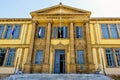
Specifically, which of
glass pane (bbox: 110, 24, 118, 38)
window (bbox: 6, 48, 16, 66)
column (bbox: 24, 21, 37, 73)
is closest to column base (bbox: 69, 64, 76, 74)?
column (bbox: 24, 21, 37, 73)

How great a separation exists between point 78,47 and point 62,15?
441 cm

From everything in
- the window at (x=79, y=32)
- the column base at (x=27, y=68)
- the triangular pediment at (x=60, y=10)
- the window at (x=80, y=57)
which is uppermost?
the triangular pediment at (x=60, y=10)

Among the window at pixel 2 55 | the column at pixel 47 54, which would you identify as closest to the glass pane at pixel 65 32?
the column at pixel 47 54

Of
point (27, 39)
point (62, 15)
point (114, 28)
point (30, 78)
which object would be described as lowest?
point (30, 78)

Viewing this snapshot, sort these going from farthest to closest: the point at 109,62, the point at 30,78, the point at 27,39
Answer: the point at 27,39
the point at 109,62
the point at 30,78

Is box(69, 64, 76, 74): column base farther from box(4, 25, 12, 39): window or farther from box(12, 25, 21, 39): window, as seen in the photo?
box(4, 25, 12, 39): window

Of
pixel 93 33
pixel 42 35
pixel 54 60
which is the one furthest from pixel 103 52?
pixel 42 35

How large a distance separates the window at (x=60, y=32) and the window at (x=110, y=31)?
459 centimetres

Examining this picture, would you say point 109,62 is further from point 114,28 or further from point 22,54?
point 22,54

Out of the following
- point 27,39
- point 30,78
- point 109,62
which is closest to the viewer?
point 30,78

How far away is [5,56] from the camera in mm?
17531

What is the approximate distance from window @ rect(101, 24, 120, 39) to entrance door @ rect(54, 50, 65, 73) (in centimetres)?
553

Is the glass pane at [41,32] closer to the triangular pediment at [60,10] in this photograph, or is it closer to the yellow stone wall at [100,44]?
the triangular pediment at [60,10]

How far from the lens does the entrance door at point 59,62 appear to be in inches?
659
